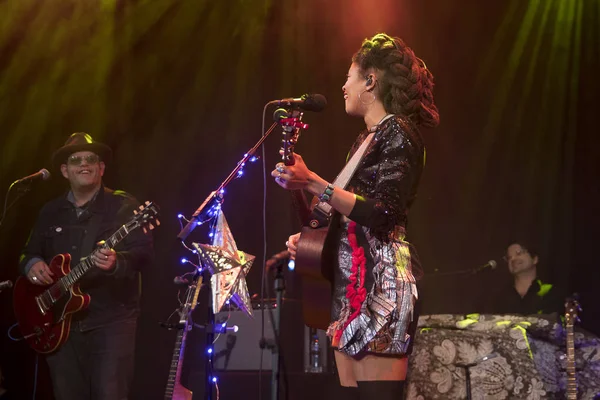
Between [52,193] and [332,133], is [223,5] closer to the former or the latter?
[332,133]

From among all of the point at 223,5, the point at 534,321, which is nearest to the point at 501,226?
the point at 534,321

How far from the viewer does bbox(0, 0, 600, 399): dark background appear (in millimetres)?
5891

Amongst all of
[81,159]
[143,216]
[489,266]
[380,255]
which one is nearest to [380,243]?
[380,255]

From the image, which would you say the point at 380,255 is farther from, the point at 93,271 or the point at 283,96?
the point at 283,96

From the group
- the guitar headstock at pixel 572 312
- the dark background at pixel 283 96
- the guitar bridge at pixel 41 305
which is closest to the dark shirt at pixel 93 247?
the guitar bridge at pixel 41 305

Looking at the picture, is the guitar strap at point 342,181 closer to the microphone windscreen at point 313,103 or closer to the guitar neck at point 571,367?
the microphone windscreen at point 313,103

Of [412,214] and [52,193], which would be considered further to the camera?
[412,214]

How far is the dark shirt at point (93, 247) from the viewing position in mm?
4344

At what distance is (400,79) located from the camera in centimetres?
255

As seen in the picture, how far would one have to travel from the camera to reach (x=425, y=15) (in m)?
6.34

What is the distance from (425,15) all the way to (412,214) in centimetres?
198

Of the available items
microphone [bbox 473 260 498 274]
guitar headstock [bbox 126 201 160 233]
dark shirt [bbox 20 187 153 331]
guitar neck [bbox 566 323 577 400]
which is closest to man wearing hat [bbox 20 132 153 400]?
dark shirt [bbox 20 187 153 331]

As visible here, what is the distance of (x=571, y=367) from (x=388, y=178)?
2914 mm

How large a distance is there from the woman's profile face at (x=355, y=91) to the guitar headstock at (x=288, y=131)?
0.23m
